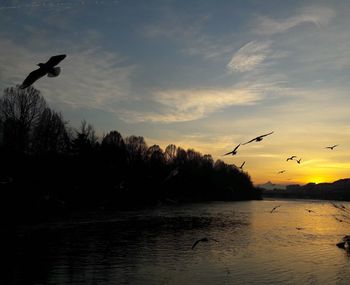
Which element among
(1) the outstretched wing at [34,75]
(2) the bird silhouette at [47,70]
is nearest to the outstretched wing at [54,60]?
(2) the bird silhouette at [47,70]

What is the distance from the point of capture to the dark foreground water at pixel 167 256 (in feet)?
74.6

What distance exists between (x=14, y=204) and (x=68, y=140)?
29.6 metres

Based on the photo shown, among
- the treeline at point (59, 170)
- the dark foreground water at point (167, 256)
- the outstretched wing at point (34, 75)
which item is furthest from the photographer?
the treeline at point (59, 170)

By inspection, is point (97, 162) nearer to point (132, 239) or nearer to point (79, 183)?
point (79, 183)

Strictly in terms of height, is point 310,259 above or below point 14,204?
below

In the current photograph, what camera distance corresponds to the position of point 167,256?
28.3 metres

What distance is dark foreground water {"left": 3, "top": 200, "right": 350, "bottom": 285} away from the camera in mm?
22750

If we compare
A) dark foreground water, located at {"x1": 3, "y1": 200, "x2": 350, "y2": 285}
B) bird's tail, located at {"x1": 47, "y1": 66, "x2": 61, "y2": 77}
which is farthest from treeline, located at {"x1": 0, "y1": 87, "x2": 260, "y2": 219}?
bird's tail, located at {"x1": 47, "y1": 66, "x2": 61, "y2": 77}

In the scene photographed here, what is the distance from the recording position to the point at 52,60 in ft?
22.6

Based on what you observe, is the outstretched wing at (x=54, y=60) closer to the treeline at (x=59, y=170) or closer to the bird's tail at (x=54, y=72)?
the bird's tail at (x=54, y=72)

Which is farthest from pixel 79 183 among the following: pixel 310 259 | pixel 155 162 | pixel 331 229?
pixel 310 259

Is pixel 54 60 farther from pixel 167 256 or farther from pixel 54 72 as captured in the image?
pixel 167 256

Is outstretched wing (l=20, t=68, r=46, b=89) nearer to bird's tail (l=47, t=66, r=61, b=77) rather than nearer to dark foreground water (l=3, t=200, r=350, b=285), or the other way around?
bird's tail (l=47, t=66, r=61, b=77)

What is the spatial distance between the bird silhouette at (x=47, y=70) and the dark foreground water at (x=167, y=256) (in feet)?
53.7
